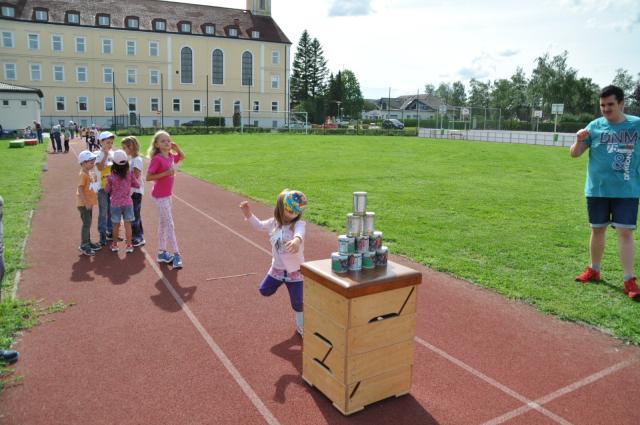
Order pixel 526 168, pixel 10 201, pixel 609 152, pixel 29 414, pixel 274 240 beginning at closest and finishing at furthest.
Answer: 1. pixel 29 414
2. pixel 274 240
3. pixel 609 152
4. pixel 10 201
5. pixel 526 168

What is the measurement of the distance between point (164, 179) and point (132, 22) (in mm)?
72861

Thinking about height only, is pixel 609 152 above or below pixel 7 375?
above

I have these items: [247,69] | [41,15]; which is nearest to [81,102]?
[41,15]

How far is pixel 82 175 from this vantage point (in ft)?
26.4

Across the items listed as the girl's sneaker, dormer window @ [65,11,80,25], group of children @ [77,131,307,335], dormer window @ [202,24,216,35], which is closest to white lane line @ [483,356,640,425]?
group of children @ [77,131,307,335]

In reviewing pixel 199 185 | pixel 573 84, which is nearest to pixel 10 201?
pixel 199 185

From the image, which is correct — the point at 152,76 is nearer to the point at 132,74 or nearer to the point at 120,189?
the point at 132,74

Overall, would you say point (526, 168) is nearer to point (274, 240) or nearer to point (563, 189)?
point (563, 189)

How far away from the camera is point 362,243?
152 inches

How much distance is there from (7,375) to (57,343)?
67cm

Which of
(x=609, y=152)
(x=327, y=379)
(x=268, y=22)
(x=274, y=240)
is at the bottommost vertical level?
(x=327, y=379)

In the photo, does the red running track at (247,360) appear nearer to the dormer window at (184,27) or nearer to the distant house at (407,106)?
the dormer window at (184,27)

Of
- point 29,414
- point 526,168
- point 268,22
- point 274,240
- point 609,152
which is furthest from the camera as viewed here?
point 268,22

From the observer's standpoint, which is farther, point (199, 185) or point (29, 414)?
point (199, 185)
